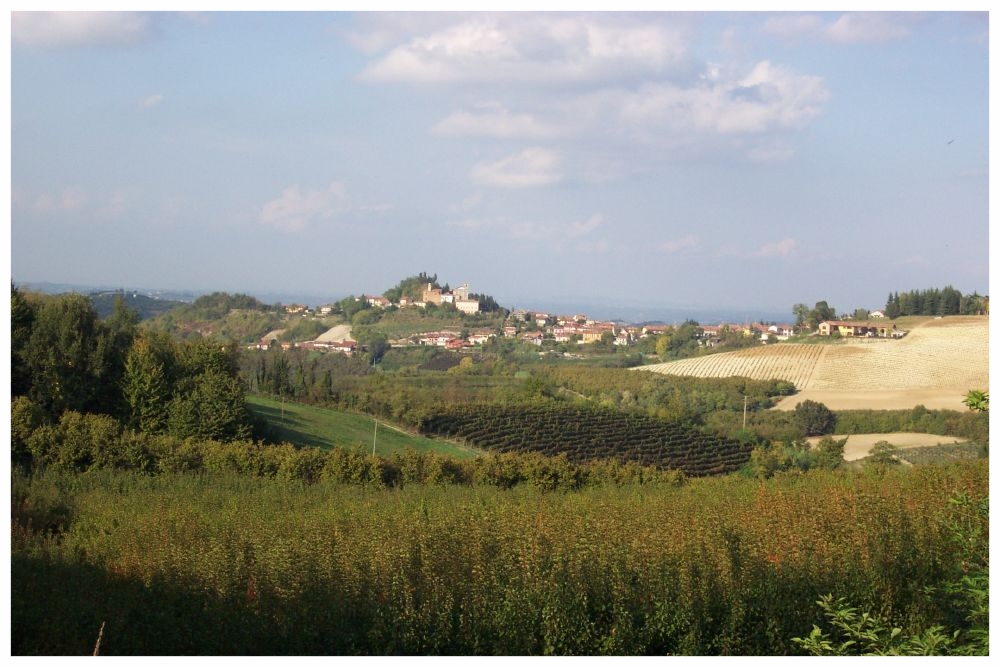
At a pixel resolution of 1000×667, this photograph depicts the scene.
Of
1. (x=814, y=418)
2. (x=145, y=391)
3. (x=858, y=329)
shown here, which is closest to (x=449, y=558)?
(x=145, y=391)

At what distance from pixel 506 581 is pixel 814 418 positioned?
96.4 feet

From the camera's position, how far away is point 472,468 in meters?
17.1

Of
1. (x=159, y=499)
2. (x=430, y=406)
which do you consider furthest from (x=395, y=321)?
(x=159, y=499)

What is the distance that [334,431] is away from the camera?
25.9 metres

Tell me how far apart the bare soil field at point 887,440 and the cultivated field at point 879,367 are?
10.7 feet

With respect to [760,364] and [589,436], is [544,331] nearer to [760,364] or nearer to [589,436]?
[760,364]

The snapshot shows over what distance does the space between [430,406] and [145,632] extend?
990 inches

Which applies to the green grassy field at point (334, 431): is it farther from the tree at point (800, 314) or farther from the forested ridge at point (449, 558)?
the tree at point (800, 314)

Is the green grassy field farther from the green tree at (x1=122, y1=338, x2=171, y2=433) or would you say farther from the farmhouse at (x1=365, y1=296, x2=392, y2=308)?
the farmhouse at (x1=365, y1=296, x2=392, y2=308)

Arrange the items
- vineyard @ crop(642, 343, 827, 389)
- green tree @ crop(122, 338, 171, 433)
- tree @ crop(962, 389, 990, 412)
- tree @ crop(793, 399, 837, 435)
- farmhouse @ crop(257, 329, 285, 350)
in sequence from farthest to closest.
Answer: farmhouse @ crop(257, 329, 285, 350)
vineyard @ crop(642, 343, 827, 389)
tree @ crop(793, 399, 837, 435)
green tree @ crop(122, 338, 171, 433)
tree @ crop(962, 389, 990, 412)

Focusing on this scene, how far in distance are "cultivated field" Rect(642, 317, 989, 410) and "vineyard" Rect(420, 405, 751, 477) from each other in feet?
27.8

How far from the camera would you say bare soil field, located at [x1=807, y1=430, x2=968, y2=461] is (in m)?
26.3

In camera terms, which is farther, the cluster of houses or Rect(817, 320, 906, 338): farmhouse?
the cluster of houses

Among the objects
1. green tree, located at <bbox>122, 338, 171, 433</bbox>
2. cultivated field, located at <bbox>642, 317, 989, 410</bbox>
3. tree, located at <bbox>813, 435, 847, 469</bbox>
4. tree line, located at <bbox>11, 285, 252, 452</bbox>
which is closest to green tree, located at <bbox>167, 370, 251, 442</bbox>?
tree line, located at <bbox>11, 285, 252, 452</bbox>
